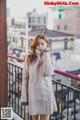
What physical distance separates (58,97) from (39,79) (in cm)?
69

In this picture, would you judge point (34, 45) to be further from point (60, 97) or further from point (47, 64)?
point (60, 97)

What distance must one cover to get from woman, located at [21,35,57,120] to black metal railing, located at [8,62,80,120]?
345 mm

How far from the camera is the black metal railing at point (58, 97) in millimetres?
3025

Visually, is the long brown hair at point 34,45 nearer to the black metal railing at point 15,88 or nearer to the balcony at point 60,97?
the balcony at point 60,97

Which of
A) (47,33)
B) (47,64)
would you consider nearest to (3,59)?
(47,33)

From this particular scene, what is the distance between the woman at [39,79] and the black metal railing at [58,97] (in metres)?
0.34

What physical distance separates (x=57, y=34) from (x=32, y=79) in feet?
2.36

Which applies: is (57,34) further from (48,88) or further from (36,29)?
(48,88)

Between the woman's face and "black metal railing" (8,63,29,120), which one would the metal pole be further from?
the woman's face

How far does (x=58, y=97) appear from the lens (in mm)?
3258

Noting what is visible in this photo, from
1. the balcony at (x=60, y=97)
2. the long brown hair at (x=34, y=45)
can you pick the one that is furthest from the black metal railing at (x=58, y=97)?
the long brown hair at (x=34, y=45)

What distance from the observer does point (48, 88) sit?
8.76 feet

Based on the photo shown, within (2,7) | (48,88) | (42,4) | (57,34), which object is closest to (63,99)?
(48,88)

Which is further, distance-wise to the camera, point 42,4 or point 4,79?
point 4,79
